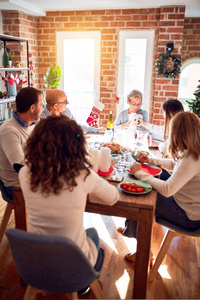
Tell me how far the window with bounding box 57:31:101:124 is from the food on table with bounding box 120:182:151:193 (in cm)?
342

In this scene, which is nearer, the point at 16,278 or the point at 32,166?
the point at 32,166

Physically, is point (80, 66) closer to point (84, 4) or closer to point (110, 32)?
point (110, 32)

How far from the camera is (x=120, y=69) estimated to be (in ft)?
15.3

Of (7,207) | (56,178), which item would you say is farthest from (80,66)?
(56,178)

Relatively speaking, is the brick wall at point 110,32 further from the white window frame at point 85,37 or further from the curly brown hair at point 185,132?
the curly brown hair at point 185,132

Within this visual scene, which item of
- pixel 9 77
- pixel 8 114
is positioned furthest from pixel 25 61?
pixel 8 114

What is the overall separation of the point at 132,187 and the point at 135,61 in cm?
351

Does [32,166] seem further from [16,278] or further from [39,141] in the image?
[16,278]

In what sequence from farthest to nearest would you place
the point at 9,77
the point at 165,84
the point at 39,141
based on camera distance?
the point at 165,84, the point at 9,77, the point at 39,141

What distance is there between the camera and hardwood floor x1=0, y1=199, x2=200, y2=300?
5.76ft

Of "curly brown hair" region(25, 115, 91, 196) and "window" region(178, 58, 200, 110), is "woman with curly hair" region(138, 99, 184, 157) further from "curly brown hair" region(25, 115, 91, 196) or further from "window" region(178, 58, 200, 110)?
"window" region(178, 58, 200, 110)

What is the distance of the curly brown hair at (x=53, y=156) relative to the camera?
1.15 meters

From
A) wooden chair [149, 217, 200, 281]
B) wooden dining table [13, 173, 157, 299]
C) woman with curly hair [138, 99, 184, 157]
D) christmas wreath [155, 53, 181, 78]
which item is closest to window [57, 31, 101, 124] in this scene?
christmas wreath [155, 53, 181, 78]

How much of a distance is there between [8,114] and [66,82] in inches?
53.9
